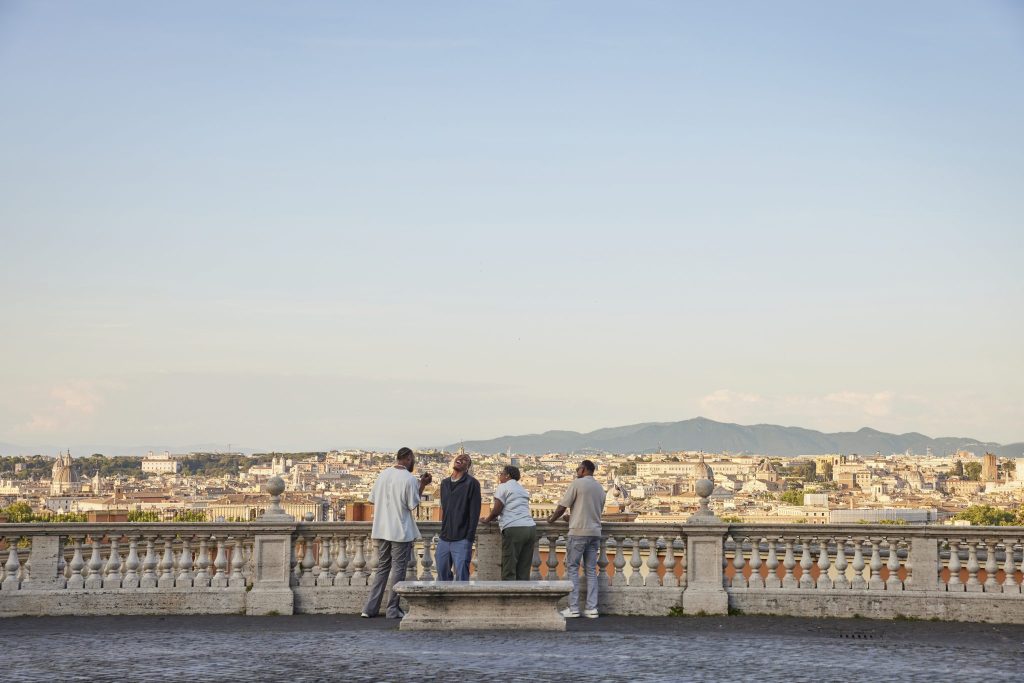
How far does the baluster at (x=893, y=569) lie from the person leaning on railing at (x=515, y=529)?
11.8ft

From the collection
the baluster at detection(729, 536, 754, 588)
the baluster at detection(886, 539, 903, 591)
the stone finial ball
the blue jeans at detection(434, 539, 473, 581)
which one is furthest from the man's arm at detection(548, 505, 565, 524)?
the baluster at detection(886, 539, 903, 591)

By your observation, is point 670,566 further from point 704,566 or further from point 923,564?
point 923,564

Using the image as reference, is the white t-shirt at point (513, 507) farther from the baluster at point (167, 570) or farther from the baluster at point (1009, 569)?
the baluster at point (1009, 569)

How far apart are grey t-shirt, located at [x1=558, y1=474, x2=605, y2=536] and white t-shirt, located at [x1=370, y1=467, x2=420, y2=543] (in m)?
1.54

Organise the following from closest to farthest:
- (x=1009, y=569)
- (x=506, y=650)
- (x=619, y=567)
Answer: (x=506, y=650), (x=1009, y=569), (x=619, y=567)

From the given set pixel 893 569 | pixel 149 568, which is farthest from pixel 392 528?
pixel 893 569

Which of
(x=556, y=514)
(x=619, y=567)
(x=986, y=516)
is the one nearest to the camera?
(x=556, y=514)

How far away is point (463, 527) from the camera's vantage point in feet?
45.1

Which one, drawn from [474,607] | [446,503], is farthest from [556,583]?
[446,503]

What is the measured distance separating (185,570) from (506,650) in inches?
185

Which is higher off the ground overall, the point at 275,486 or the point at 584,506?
the point at 275,486

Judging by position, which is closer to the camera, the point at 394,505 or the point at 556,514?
the point at 394,505

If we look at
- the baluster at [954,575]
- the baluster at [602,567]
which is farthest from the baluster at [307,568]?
the baluster at [954,575]

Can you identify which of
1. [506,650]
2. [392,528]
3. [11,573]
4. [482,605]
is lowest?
[506,650]
